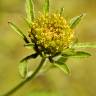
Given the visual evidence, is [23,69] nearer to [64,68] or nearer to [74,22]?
[64,68]

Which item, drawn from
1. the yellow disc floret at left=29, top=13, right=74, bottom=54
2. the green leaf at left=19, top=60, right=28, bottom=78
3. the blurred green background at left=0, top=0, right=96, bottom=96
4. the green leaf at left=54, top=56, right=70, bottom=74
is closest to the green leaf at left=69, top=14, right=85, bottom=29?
the yellow disc floret at left=29, top=13, right=74, bottom=54

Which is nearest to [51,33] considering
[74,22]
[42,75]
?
[74,22]

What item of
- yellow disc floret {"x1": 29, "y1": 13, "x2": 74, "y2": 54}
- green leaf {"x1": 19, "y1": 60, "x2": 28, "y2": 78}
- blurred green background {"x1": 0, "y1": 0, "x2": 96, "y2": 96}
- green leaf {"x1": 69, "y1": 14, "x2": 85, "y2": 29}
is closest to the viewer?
green leaf {"x1": 19, "y1": 60, "x2": 28, "y2": 78}

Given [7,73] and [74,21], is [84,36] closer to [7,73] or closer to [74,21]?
[7,73]

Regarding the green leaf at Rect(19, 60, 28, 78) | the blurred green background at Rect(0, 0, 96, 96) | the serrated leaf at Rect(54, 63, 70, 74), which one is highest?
the green leaf at Rect(19, 60, 28, 78)

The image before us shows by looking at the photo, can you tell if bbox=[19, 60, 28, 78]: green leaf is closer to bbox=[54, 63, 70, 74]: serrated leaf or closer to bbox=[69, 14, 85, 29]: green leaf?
bbox=[54, 63, 70, 74]: serrated leaf

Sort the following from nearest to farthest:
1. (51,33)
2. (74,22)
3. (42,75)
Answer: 1. (51,33)
2. (74,22)
3. (42,75)

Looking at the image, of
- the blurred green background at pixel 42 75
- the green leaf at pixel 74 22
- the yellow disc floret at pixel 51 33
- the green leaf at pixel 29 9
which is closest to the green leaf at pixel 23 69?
the yellow disc floret at pixel 51 33

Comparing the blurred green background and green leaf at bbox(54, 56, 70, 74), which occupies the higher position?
green leaf at bbox(54, 56, 70, 74)

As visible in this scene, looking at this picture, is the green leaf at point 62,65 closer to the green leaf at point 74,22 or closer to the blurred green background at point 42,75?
the green leaf at point 74,22
